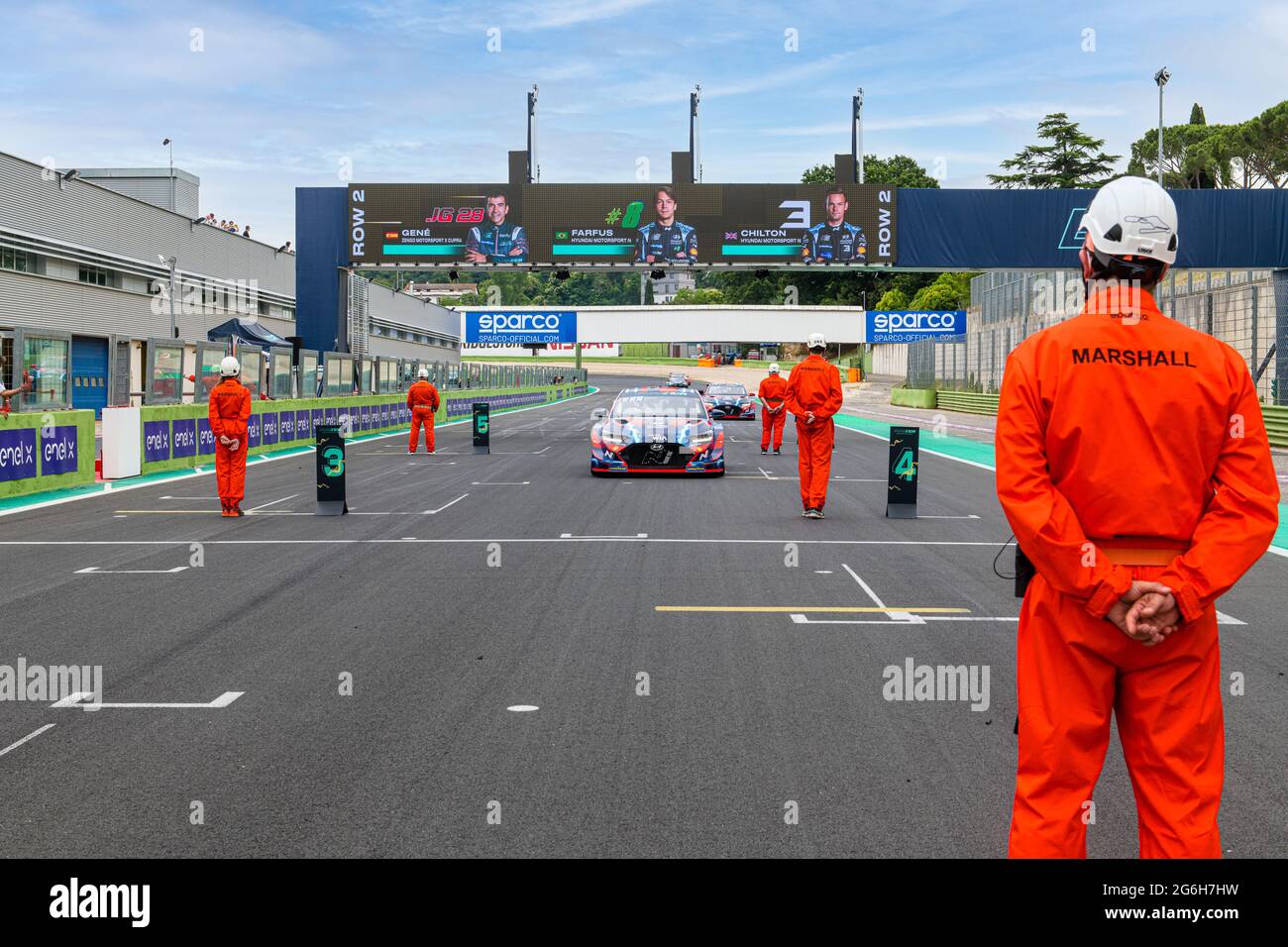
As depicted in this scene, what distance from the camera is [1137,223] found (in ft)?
11.2

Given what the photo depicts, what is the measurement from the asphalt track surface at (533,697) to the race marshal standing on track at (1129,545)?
1.01m

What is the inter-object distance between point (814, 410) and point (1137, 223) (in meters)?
10.3

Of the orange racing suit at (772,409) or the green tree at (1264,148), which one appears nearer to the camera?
the orange racing suit at (772,409)

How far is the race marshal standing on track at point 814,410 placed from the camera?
44.7 ft

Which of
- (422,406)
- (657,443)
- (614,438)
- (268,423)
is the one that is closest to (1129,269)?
(657,443)

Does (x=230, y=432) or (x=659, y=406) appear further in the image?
(x=659, y=406)

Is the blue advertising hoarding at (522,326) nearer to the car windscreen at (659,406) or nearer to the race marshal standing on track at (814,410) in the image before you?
the car windscreen at (659,406)

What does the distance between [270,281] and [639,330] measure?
2027 cm

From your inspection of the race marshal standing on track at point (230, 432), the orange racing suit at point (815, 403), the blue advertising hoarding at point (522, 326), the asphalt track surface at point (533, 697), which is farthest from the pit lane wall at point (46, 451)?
the blue advertising hoarding at point (522, 326)

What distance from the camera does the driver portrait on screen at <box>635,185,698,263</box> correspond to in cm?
3556

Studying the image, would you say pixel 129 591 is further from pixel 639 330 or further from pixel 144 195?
pixel 639 330

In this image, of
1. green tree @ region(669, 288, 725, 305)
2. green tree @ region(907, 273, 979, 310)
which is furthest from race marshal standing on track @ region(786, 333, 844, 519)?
green tree @ region(669, 288, 725, 305)

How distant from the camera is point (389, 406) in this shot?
123ft

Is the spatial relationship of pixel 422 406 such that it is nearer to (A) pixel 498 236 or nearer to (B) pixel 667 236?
(A) pixel 498 236
